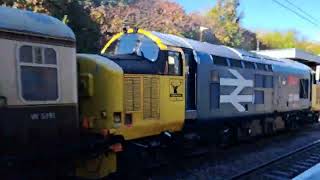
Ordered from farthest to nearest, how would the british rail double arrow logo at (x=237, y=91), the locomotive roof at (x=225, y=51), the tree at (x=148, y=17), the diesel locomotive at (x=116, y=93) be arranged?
the tree at (x=148, y=17)
the british rail double arrow logo at (x=237, y=91)
the locomotive roof at (x=225, y=51)
the diesel locomotive at (x=116, y=93)

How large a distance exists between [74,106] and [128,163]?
2.13m

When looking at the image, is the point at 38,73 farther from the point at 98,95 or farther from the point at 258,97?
the point at 258,97

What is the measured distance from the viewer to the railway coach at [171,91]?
8.91 meters

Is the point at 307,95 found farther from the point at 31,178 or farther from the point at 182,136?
the point at 31,178

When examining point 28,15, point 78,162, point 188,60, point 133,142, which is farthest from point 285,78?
point 28,15

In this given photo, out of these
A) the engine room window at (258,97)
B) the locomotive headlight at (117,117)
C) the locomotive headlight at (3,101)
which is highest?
the locomotive headlight at (3,101)

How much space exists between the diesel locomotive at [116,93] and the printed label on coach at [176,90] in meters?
0.02

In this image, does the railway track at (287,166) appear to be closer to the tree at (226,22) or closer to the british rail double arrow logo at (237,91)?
the british rail double arrow logo at (237,91)

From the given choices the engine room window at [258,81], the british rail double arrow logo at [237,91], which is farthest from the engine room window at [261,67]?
the british rail double arrow logo at [237,91]

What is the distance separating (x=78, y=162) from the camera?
8469 millimetres

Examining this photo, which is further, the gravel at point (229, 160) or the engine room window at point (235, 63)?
the engine room window at point (235, 63)

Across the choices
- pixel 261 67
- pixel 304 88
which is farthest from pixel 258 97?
pixel 304 88

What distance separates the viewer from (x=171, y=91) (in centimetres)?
1073

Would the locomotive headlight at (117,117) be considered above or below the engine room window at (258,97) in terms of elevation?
below
